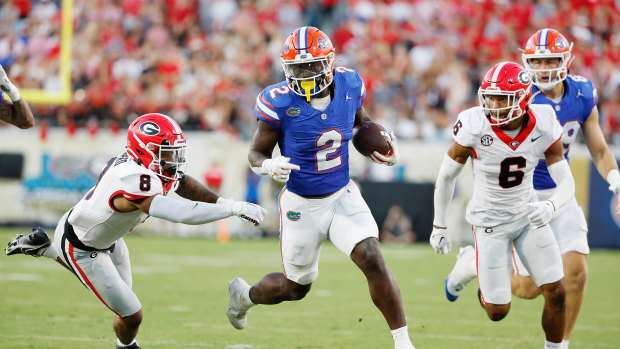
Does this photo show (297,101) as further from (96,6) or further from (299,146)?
(96,6)

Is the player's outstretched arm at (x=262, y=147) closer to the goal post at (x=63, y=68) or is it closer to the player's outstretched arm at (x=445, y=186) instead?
the player's outstretched arm at (x=445, y=186)

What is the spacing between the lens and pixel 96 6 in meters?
15.6

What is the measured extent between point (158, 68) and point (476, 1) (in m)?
4.88

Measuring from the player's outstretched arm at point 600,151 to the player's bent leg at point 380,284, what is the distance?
1547 millimetres

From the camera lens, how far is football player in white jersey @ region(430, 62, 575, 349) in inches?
205

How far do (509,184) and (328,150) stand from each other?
102 centimetres

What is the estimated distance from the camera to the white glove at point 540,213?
16.6 ft

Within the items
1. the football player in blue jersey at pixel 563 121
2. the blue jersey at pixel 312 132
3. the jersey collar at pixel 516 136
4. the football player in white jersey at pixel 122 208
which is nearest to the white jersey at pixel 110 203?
the football player in white jersey at pixel 122 208

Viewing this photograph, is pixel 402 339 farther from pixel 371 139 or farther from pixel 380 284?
pixel 371 139

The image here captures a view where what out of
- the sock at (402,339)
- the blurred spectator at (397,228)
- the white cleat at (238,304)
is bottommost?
the blurred spectator at (397,228)

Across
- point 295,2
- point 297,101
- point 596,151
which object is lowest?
point 295,2

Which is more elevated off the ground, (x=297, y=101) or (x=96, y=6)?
(x=297, y=101)

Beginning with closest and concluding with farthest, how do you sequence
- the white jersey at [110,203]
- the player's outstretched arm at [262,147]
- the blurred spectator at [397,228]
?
1. the white jersey at [110,203]
2. the player's outstretched arm at [262,147]
3. the blurred spectator at [397,228]

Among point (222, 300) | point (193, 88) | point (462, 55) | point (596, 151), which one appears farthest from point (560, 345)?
point (193, 88)
